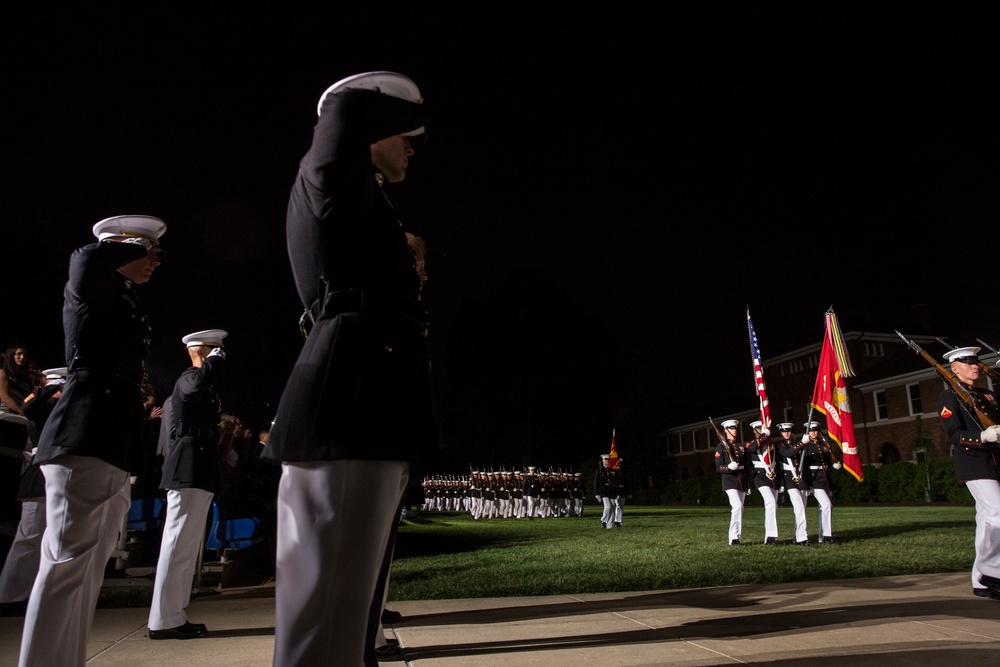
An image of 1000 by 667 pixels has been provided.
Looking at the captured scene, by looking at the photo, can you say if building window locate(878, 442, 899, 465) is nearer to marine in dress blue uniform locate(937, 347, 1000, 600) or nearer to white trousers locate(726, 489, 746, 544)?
white trousers locate(726, 489, 746, 544)

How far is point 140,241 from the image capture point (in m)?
3.59

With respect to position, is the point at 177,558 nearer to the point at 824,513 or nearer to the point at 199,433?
the point at 199,433

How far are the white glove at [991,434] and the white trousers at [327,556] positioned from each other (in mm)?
6259

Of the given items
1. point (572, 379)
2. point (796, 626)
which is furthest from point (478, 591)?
point (572, 379)

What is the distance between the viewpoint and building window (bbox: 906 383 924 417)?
155 feet

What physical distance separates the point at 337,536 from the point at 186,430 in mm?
4064

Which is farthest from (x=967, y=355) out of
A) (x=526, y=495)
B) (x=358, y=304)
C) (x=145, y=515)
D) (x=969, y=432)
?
(x=526, y=495)

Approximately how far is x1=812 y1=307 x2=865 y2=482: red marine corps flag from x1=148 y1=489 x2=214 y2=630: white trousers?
1536cm

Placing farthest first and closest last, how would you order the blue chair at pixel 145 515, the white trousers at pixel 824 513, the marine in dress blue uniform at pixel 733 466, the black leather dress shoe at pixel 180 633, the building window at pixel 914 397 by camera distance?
the building window at pixel 914 397 < the marine in dress blue uniform at pixel 733 466 < the white trousers at pixel 824 513 < the blue chair at pixel 145 515 < the black leather dress shoe at pixel 180 633

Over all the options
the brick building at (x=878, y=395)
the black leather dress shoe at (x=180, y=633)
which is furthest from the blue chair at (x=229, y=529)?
the brick building at (x=878, y=395)

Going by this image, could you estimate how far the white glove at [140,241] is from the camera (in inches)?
139

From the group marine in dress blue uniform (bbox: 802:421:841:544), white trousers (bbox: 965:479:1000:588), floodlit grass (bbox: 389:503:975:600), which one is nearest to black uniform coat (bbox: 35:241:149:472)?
floodlit grass (bbox: 389:503:975:600)

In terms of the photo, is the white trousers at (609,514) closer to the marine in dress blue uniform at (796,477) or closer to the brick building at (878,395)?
the marine in dress blue uniform at (796,477)

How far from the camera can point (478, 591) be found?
6590 millimetres
